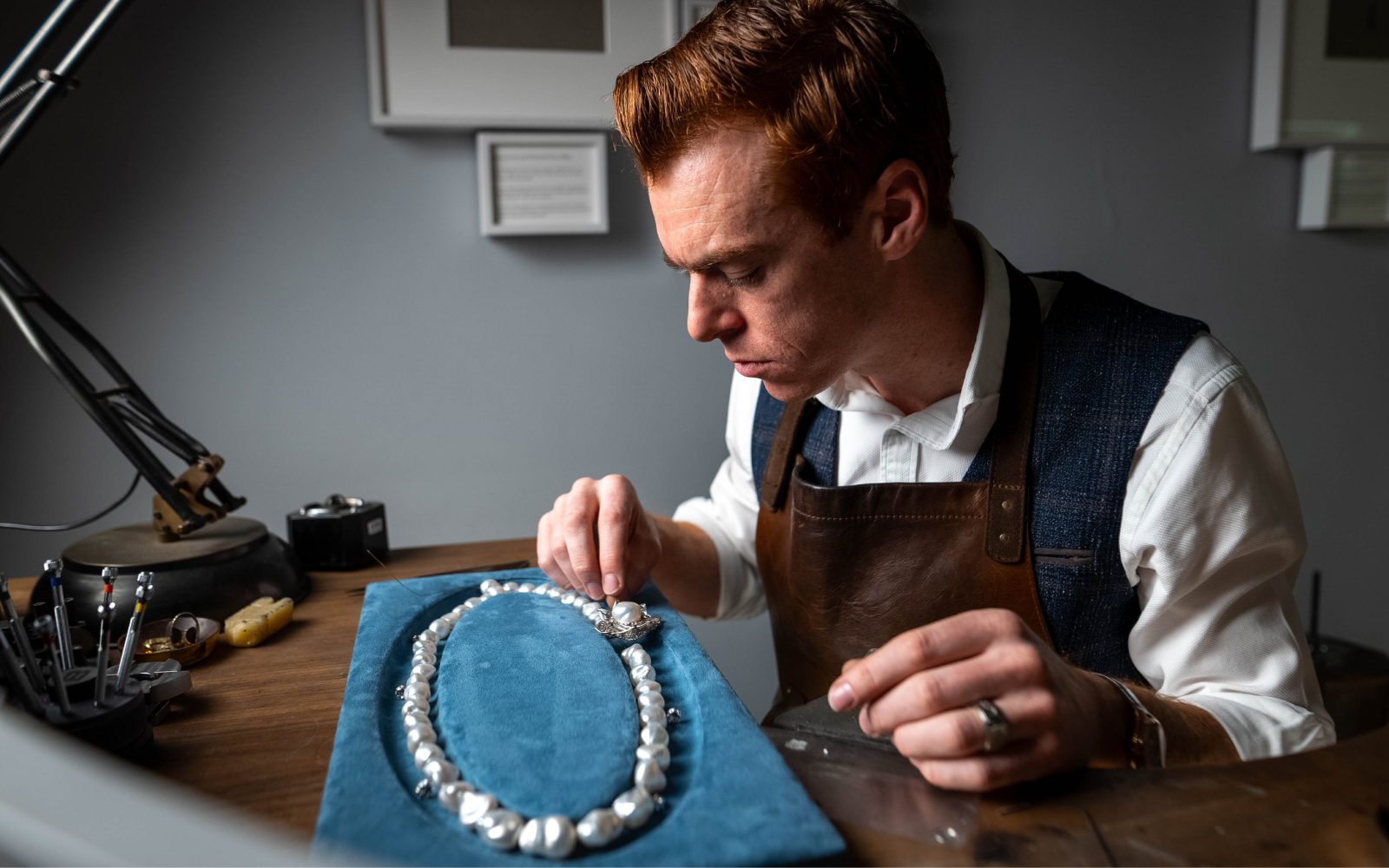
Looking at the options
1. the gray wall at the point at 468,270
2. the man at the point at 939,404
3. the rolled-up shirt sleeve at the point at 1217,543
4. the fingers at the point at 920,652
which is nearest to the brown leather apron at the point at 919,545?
the man at the point at 939,404

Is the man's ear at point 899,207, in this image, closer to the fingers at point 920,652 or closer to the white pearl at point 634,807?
the fingers at point 920,652

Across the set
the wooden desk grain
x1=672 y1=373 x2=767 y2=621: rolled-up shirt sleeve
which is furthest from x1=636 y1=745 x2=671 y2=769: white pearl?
x1=672 y1=373 x2=767 y2=621: rolled-up shirt sleeve

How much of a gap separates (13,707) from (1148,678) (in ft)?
3.31

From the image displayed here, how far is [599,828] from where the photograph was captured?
0.48 metres

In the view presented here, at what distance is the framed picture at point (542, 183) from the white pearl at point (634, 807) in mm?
1225

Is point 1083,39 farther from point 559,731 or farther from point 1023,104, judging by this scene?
point 559,731

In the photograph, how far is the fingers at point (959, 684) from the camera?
0.56m

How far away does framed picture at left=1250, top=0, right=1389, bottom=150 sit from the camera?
174 cm

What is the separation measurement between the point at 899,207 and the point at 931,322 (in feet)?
0.47

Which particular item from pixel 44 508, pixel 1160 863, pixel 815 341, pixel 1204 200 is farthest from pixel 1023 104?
pixel 44 508

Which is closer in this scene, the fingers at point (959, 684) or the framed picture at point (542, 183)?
the fingers at point (959, 684)

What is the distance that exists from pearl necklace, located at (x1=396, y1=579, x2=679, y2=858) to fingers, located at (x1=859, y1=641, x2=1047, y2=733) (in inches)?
6.0

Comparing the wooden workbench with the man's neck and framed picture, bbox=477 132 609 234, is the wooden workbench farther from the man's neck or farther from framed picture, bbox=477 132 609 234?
framed picture, bbox=477 132 609 234

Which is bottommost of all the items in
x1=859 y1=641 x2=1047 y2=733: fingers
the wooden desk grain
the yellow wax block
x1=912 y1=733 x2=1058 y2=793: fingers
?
the wooden desk grain
